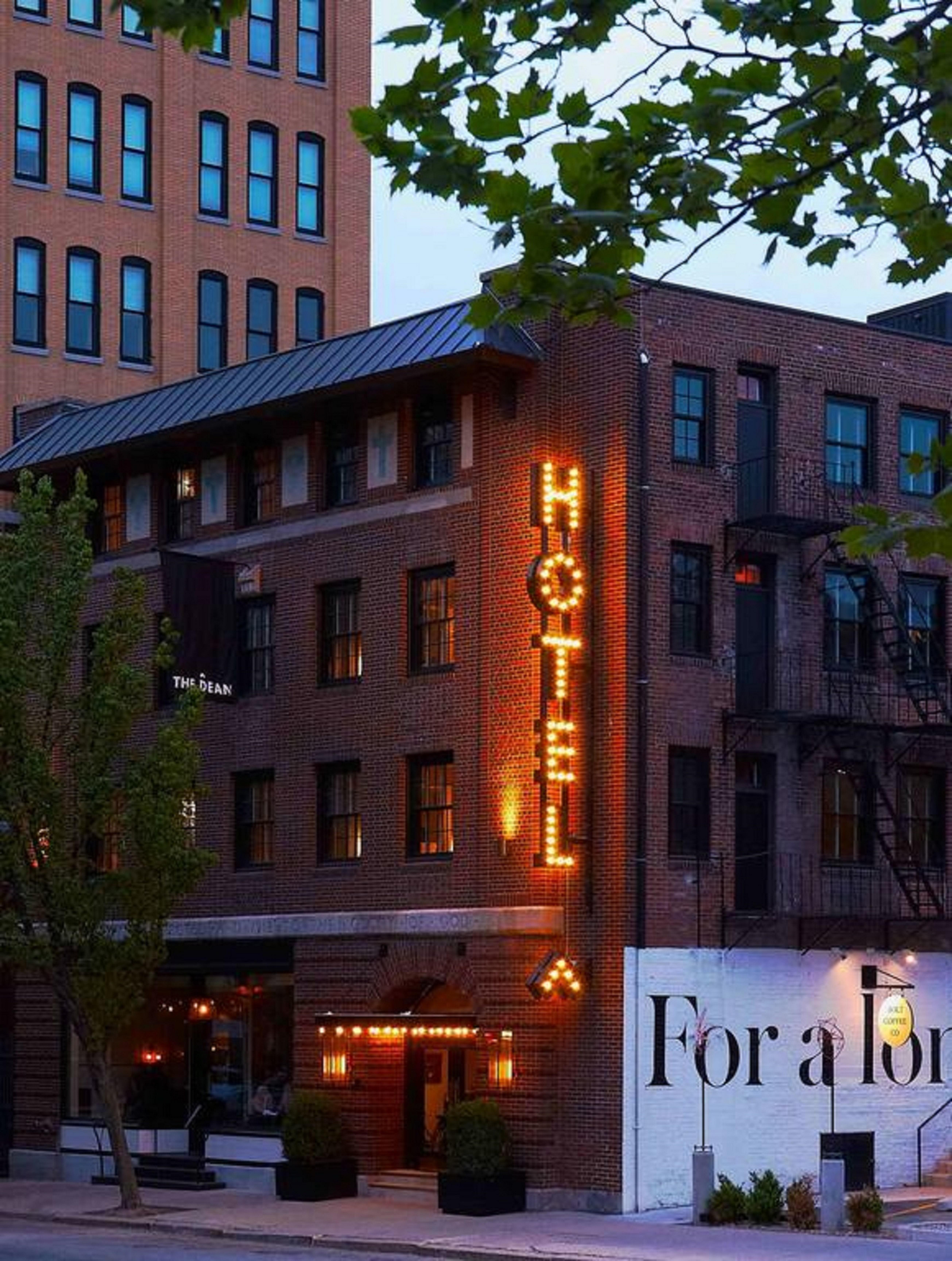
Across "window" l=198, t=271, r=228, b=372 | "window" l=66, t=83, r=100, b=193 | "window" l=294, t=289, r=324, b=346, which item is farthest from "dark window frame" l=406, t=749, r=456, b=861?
"window" l=294, t=289, r=324, b=346

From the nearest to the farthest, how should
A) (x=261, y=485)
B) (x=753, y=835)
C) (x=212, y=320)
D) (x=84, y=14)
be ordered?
(x=753, y=835) → (x=261, y=485) → (x=84, y=14) → (x=212, y=320)

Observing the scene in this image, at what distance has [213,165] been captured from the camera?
58.3 meters

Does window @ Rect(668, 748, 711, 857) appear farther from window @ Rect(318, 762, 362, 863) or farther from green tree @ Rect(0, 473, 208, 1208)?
green tree @ Rect(0, 473, 208, 1208)

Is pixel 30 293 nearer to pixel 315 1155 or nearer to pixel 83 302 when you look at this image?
pixel 83 302

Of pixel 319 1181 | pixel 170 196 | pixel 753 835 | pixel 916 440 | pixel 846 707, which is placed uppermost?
pixel 170 196

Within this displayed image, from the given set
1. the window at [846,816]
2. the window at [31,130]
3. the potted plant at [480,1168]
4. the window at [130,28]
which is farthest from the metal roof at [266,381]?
the potted plant at [480,1168]

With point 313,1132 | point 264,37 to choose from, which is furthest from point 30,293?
point 313,1132

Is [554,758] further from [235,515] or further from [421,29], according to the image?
[421,29]

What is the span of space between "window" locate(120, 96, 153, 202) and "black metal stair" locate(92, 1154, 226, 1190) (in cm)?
2435

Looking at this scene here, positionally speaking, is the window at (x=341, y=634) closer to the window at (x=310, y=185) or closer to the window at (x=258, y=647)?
the window at (x=258, y=647)

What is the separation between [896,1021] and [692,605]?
7.20 meters

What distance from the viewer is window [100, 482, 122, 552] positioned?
44.3 metres

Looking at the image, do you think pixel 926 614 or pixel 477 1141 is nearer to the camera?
pixel 477 1141

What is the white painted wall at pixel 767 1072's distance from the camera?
112 feet
